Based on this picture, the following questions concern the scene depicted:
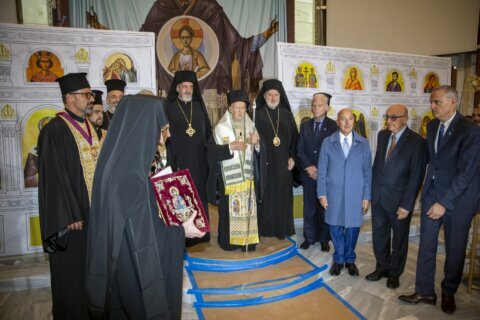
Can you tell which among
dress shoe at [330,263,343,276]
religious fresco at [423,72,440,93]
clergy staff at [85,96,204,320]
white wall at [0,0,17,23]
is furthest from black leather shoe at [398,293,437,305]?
white wall at [0,0,17,23]

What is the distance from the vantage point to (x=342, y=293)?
3713 mm

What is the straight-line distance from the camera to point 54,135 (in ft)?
9.44

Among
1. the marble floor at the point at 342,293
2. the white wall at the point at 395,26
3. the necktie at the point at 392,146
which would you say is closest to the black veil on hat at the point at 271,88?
the necktie at the point at 392,146

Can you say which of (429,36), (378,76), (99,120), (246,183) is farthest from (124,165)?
(429,36)

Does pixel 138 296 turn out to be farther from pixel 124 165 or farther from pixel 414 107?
pixel 414 107

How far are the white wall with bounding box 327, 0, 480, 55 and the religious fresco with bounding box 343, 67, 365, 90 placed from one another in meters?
3.23

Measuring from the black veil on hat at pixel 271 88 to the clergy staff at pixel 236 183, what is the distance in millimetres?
572

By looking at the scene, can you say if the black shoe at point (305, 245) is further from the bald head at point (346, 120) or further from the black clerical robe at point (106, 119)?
the black clerical robe at point (106, 119)

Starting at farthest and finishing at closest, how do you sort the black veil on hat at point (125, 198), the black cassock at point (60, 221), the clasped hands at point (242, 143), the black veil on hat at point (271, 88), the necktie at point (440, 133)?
the black veil on hat at point (271, 88), the clasped hands at point (242, 143), the necktie at point (440, 133), the black cassock at point (60, 221), the black veil on hat at point (125, 198)

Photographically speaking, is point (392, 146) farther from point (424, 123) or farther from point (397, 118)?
point (424, 123)

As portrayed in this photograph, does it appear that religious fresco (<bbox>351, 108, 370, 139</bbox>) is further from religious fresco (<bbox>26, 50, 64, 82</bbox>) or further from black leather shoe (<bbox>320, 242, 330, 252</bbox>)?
religious fresco (<bbox>26, 50, 64, 82</bbox>)

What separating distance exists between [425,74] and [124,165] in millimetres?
6911

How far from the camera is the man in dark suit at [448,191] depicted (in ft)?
9.84

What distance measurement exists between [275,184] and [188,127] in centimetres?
156
